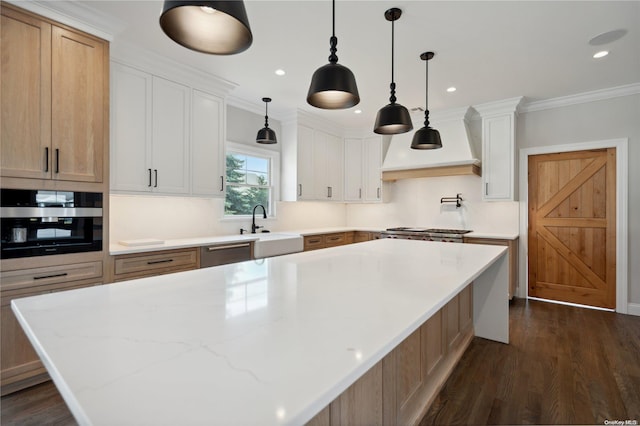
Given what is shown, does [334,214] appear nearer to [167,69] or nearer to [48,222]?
[167,69]

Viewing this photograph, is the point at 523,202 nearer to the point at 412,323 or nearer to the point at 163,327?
the point at 412,323

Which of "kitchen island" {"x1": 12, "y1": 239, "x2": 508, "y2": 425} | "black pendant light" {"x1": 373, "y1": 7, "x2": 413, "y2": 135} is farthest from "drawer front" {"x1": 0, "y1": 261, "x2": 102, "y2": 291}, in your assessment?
"black pendant light" {"x1": 373, "y1": 7, "x2": 413, "y2": 135}

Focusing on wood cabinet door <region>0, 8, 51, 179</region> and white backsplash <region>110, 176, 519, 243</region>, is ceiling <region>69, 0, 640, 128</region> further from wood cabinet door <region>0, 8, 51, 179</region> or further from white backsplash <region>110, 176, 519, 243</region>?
white backsplash <region>110, 176, 519, 243</region>

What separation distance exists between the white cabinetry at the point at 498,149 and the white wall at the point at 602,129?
35cm

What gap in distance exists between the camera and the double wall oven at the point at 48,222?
6.80ft

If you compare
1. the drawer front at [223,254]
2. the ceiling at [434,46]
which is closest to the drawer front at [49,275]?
the drawer front at [223,254]

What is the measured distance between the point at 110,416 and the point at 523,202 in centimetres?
499

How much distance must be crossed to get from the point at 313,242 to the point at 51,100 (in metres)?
3.15

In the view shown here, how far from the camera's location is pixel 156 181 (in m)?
3.05

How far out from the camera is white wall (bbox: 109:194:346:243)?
122 inches

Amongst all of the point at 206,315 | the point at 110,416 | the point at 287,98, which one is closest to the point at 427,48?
the point at 287,98

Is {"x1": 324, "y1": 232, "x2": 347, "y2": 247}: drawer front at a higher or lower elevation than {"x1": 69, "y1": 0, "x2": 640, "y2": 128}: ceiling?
lower

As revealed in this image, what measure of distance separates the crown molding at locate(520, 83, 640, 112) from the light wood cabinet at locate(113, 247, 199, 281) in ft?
15.1

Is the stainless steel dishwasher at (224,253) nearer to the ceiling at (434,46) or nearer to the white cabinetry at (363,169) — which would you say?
the ceiling at (434,46)
